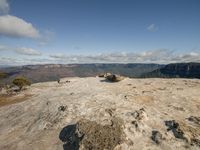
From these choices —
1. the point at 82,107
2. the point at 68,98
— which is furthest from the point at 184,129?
the point at 68,98

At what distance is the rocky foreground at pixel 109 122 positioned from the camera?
82.1 feet

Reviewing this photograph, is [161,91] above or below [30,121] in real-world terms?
above

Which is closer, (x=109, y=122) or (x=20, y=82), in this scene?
(x=109, y=122)

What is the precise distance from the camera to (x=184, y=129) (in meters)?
25.9

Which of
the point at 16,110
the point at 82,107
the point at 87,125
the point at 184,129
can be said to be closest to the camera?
the point at 184,129

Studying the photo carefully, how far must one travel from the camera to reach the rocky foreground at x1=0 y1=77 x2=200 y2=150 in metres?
25.0

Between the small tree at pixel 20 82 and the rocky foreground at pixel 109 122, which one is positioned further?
the small tree at pixel 20 82

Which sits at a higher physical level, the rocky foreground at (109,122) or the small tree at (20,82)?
the rocky foreground at (109,122)

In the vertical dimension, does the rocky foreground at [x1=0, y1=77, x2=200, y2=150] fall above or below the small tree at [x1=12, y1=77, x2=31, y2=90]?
above

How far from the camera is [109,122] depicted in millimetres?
28703

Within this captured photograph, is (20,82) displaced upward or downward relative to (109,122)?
downward

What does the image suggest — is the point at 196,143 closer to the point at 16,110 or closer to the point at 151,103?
the point at 151,103

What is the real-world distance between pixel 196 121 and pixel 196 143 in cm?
515

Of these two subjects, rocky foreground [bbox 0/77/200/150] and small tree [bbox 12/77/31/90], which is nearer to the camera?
rocky foreground [bbox 0/77/200/150]
